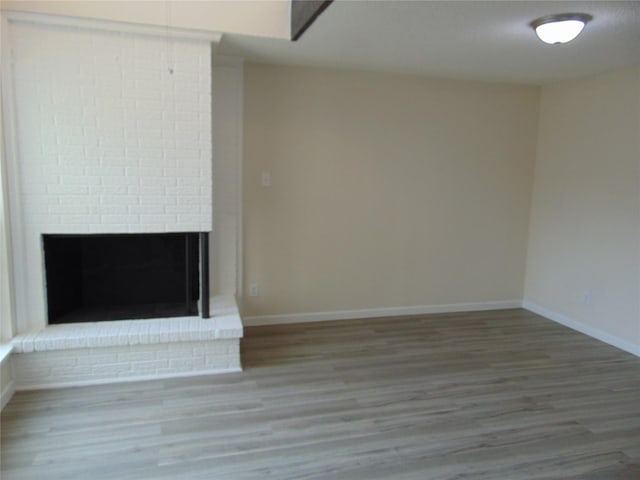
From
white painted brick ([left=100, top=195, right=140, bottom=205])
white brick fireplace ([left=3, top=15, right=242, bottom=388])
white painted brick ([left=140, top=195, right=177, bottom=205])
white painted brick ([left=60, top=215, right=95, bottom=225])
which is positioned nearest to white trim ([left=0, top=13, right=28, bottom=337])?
white brick fireplace ([left=3, top=15, right=242, bottom=388])

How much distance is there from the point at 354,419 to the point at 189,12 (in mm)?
2584

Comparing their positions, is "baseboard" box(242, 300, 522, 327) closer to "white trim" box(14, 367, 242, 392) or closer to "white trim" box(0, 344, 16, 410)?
"white trim" box(14, 367, 242, 392)

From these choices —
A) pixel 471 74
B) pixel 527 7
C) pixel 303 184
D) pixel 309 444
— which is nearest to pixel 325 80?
pixel 303 184

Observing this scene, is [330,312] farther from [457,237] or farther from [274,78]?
[274,78]

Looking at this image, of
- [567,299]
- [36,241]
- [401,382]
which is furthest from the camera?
[567,299]

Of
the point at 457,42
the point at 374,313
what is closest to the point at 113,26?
the point at 457,42

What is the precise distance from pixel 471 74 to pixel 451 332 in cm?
223

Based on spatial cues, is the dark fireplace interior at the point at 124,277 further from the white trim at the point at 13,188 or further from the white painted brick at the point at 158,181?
the white painted brick at the point at 158,181

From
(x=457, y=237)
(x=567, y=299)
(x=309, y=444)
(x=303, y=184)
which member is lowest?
(x=309, y=444)

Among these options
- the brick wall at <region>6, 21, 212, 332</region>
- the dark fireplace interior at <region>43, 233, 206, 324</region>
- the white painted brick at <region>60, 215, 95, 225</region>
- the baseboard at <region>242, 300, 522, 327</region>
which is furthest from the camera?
the baseboard at <region>242, 300, 522, 327</region>

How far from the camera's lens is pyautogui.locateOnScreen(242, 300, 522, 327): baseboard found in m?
4.14

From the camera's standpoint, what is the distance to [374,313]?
4.42 m

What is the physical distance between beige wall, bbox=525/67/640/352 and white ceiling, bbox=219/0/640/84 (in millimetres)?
270

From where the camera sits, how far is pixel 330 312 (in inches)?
169
